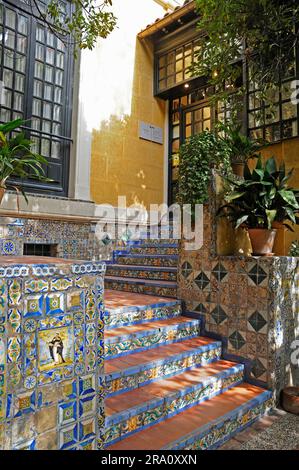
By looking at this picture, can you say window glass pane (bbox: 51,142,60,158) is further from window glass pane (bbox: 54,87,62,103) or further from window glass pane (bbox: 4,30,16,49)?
window glass pane (bbox: 4,30,16,49)

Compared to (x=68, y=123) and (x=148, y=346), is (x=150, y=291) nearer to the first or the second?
(x=148, y=346)

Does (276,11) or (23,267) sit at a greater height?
(276,11)

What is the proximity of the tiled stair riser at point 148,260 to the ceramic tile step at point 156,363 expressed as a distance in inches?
54.9

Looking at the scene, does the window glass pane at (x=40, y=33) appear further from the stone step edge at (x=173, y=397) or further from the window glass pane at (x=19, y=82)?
the stone step edge at (x=173, y=397)

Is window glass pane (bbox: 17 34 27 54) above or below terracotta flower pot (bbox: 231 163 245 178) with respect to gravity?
above

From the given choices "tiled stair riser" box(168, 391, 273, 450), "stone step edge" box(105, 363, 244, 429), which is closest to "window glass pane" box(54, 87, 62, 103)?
"stone step edge" box(105, 363, 244, 429)

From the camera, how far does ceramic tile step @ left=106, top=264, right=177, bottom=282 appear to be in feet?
14.2

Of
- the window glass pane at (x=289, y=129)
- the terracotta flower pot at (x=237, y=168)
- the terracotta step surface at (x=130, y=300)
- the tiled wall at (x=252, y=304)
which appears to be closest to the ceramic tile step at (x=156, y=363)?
the tiled wall at (x=252, y=304)

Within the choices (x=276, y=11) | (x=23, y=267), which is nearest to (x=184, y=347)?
(x=23, y=267)

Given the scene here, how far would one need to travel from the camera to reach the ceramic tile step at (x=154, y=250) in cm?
484

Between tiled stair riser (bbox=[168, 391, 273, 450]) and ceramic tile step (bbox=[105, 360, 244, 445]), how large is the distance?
0.85 feet

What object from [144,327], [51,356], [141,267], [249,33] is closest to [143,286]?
[141,267]
